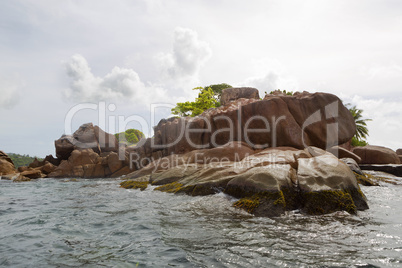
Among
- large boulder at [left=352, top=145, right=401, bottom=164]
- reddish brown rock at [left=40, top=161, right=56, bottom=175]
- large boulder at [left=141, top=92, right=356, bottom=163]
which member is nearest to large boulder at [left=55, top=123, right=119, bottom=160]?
reddish brown rock at [left=40, top=161, right=56, bottom=175]

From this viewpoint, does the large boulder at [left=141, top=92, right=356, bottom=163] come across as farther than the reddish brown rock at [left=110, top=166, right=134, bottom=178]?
No

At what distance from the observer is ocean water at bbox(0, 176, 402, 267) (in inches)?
160

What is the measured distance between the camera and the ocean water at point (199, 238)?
13.4 feet

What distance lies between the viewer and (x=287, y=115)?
16375 mm

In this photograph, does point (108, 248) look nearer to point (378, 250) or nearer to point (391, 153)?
point (378, 250)

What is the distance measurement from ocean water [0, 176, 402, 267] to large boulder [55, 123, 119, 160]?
81.9 ft

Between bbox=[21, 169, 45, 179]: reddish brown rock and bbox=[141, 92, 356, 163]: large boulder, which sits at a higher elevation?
bbox=[141, 92, 356, 163]: large boulder

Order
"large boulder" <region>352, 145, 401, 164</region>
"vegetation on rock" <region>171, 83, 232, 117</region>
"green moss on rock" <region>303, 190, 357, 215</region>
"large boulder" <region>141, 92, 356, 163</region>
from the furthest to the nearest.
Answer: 1. "vegetation on rock" <region>171, 83, 232, 117</region>
2. "large boulder" <region>352, 145, 401, 164</region>
3. "large boulder" <region>141, 92, 356, 163</region>
4. "green moss on rock" <region>303, 190, 357, 215</region>

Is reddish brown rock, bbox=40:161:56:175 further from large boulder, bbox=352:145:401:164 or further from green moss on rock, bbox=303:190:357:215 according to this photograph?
large boulder, bbox=352:145:401:164

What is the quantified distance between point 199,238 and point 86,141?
101 ft

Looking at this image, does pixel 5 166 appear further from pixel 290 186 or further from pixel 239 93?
pixel 290 186

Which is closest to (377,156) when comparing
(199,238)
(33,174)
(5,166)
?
(199,238)

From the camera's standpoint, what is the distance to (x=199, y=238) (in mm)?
5094

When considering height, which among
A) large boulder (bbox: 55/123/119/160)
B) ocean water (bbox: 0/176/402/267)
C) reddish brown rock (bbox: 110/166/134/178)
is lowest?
reddish brown rock (bbox: 110/166/134/178)
